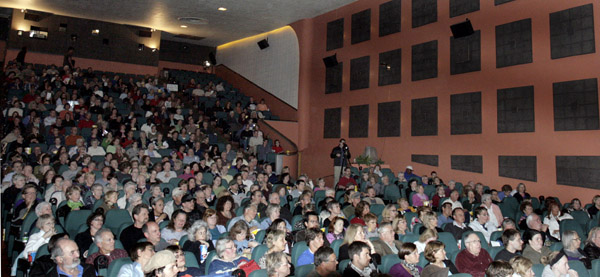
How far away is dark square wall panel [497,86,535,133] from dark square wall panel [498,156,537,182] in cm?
56

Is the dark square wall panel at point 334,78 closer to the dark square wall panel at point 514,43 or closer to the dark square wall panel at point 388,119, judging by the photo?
the dark square wall panel at point 388,119

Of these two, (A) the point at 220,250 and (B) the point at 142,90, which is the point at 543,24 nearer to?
(A) the point at 220,250

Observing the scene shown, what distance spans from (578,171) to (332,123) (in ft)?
21.5

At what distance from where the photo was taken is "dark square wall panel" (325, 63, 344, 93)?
13.1 m

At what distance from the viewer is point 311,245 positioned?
13.4 feet

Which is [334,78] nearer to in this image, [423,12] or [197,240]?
[423,12]

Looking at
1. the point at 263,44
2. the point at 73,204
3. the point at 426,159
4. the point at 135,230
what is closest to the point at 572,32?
the point at 426,159

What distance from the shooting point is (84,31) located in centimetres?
A: 1677

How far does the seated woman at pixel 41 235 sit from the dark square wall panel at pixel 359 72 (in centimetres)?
948

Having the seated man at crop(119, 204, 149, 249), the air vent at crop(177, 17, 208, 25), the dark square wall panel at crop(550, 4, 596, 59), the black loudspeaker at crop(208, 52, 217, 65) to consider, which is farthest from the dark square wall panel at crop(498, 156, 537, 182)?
the black loudspeaker at crop(208, 52, 217, 65)

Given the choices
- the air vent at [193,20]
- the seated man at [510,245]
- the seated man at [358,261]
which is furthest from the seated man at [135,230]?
the air vent at [193,20]

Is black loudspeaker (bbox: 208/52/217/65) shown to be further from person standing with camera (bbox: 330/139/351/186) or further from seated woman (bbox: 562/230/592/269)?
seated woman (bbox: 562/230/592/269)

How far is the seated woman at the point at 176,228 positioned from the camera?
179 inches

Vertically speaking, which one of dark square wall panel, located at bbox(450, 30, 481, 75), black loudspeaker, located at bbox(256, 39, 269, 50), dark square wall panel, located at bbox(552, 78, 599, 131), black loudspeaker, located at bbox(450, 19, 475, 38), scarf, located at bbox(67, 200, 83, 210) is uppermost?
black loudspeaker, located at bbox(256, 39, 269, 50)
